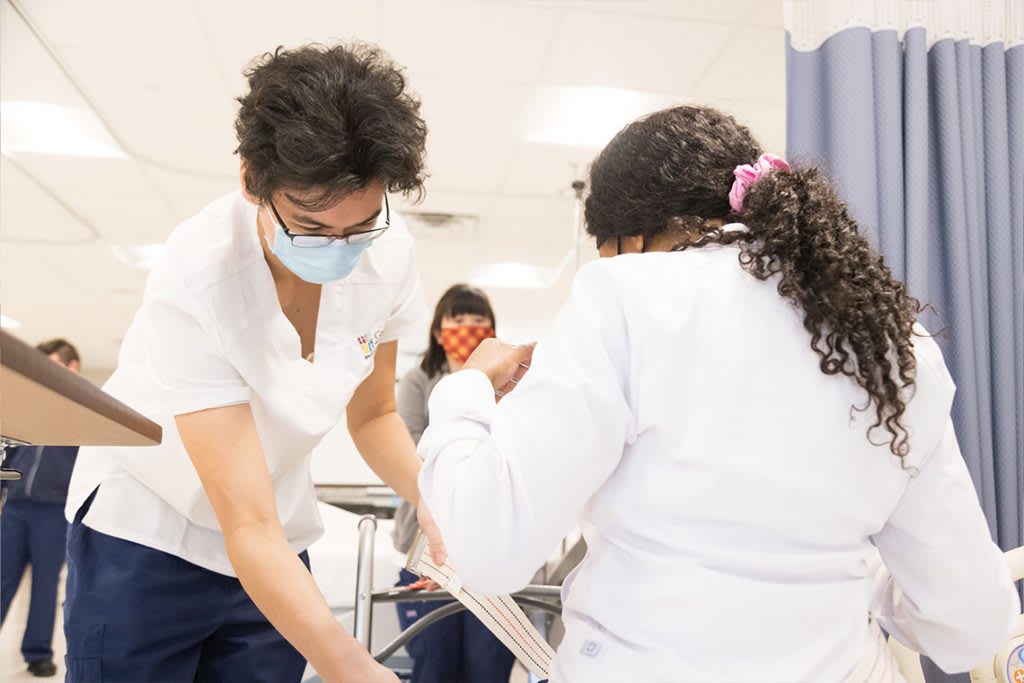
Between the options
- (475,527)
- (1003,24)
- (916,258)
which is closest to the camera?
(475,527)

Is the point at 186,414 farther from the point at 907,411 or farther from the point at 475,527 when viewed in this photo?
the point at 907,411

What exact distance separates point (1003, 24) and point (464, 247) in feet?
16.1

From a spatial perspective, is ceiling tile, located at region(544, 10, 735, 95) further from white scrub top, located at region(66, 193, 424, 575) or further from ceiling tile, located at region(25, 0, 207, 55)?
white scrub top, located at region(66, 193, 424, 575)

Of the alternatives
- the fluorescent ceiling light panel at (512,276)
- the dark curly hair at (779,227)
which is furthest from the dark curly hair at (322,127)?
the fluorescent ceiling light panel at (512,276)

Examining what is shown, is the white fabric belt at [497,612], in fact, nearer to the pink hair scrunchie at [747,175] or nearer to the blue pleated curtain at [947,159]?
the pink hair scrunchie at [747,175]

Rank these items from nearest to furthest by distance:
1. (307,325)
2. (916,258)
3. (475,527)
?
(475,527), (307,325), (916,258)

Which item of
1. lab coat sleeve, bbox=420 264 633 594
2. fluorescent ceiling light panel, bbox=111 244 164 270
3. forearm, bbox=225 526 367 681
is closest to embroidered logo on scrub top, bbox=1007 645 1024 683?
lab coat sleeve, bbox=420 264 633 594

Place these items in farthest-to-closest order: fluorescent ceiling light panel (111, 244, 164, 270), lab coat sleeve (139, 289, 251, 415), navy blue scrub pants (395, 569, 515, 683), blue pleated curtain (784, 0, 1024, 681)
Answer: fluorescent ceiling light panel (111, 244, 164, 270) < navy blue scrub pants (395, 569, 515, 683) < blue pleated curtain (784, 0, 1024, 681) < lab coat sleeve (139, 289, 251, 415)

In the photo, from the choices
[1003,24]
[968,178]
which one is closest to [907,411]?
[968,178]

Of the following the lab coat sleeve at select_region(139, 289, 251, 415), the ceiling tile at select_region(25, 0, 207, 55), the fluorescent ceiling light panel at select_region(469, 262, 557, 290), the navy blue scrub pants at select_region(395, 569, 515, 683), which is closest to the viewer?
the lab coat sleeve at select_region(139, 289, 251, 415)

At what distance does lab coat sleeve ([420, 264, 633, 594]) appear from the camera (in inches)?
32.0

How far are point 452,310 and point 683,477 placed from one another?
7.29 ft

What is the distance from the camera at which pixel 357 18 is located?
3523 mm

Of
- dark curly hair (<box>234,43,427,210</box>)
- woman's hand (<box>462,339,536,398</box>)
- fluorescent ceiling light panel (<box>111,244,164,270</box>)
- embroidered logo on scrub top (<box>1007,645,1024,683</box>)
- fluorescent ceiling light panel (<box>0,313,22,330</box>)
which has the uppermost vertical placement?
fluorescent ceiling light panel (<box>111,244,164,270</box>)
